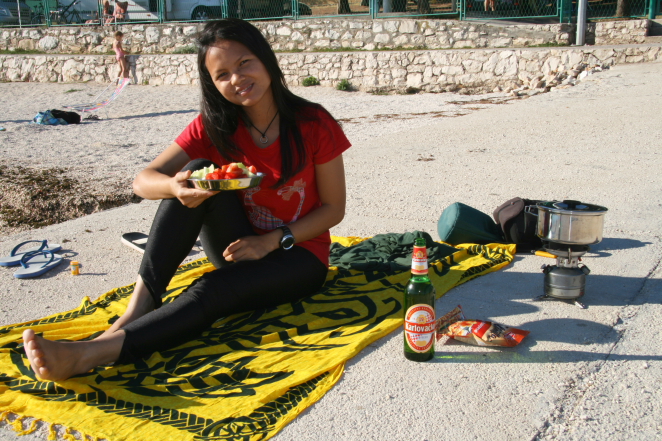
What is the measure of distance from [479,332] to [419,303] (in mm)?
367

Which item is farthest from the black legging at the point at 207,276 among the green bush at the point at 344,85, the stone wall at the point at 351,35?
the stone wall at the point at 351,35

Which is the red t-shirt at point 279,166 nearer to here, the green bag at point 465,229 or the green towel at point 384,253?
the green towel at point 384,253

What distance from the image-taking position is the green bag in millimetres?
3508

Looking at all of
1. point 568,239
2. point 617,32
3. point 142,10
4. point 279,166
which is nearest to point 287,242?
point 279,166

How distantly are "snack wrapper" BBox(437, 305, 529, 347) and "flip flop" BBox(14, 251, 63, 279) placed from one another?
2313 millimetres

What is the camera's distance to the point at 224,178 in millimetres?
2301

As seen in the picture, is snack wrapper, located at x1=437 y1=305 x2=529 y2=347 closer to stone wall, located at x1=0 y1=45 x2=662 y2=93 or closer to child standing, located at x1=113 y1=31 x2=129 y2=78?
stone wall, located at x1=0 y1=45 x2=662 y2=93

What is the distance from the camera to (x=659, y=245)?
339 cm

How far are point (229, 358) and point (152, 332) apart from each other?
0.30 metres

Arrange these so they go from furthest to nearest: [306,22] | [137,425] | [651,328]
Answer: [306,22] < [651,328] < [137,425]

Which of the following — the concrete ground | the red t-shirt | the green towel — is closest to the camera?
the concrete ground

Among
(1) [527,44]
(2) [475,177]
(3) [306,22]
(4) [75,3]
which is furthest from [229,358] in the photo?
(4) [75,3]

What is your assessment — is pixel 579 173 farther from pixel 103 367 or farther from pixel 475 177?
pixel 103 367

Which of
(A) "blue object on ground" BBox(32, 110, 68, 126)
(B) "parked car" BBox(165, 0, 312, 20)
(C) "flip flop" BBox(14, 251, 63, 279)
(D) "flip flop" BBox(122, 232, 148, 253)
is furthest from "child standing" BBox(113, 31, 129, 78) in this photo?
(C) "flip flop" BBox(14, 251, 63, 279)
